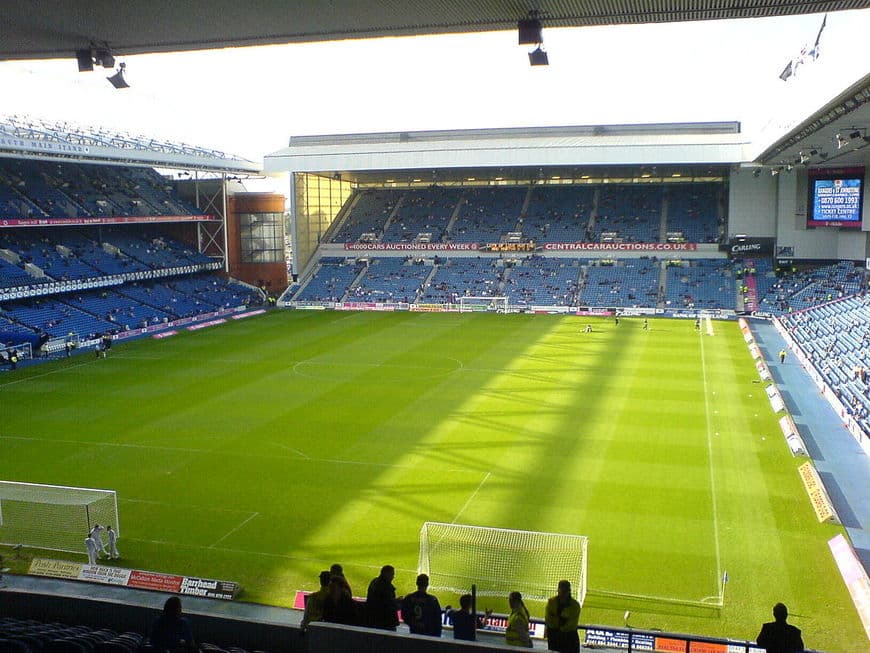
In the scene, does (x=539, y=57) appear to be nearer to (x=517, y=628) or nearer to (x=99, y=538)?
(x=517, y=628)

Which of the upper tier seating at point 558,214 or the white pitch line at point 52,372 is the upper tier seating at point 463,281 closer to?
the upper tier seating at point 558,214

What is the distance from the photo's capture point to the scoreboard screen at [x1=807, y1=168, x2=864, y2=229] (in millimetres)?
43781

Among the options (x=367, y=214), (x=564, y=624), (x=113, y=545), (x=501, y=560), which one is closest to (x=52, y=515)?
(x=113, y=545)

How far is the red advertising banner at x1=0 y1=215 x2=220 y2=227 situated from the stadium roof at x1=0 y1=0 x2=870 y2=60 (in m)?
37.5

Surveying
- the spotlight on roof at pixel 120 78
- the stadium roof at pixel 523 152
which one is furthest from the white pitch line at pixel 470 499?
the stadium roof at pixel 523 152

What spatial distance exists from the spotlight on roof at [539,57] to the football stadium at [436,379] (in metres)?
0.05

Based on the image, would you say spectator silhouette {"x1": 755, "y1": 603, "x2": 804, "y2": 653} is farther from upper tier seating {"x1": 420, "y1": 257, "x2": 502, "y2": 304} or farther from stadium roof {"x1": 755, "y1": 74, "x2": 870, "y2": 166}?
upper tier seating {"x1": 420, "y1": 257, "x2": 502, "y2": 304}

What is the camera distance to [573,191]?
69500 mm

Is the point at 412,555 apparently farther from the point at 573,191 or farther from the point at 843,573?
the point at 573,191

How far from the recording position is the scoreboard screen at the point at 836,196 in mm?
43781

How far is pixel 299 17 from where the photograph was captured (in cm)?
952

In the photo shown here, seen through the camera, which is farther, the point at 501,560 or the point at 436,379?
the point at 436,379

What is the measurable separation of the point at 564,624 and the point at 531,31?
6677mm

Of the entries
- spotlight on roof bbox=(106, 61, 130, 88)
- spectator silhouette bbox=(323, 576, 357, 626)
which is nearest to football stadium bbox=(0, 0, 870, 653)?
spectator silhouette bbox=(323, 576, 357, 626)
